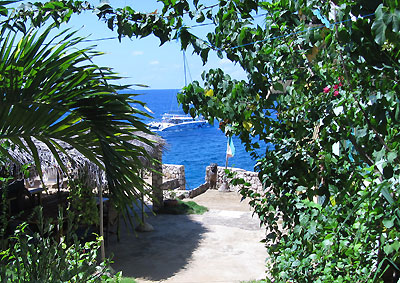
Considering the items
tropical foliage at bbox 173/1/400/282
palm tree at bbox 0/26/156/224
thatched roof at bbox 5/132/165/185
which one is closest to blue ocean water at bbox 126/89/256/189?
thatched roof at bbox 5/132/165/185

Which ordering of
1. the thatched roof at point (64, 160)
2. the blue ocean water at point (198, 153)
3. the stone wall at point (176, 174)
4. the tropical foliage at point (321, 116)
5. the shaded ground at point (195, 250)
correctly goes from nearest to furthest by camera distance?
the tropical foliage at point (321, 116) < the thatched roof at point (64, 160) < the shaded ground at point (195, 250) < the stone wall at point (176, 174) < the blue ocean water at point (198, 153)

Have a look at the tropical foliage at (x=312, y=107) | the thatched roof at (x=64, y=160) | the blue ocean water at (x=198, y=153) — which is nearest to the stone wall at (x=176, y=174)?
the thatched roof at (x=64, y=160)

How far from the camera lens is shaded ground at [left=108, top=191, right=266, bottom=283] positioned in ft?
24.2

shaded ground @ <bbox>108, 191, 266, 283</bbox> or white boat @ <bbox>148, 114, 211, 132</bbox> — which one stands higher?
white boat @ <bbox>148, 114, 211, 132</bbox>

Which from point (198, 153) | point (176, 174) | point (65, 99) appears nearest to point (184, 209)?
point (176, 174)

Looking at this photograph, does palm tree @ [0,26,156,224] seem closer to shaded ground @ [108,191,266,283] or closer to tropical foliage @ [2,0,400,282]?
tropical foliage @ [2,0,400,282]

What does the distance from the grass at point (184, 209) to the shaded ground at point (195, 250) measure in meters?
0.34

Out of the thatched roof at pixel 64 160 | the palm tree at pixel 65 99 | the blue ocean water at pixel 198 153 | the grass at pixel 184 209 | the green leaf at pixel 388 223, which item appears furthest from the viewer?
the blue ocean water at pixel 198 153

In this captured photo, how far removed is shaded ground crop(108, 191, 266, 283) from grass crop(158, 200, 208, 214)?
0.34 metres

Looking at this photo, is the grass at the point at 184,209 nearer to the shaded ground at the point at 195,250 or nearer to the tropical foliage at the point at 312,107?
the shaded ground at the point at 195,250

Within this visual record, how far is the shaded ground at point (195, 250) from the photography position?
24.2 feet

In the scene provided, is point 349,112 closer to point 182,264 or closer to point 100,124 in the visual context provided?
point 100,124

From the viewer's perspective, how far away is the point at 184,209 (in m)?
12.2

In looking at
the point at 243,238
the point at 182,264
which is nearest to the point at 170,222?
the point at 243,238
